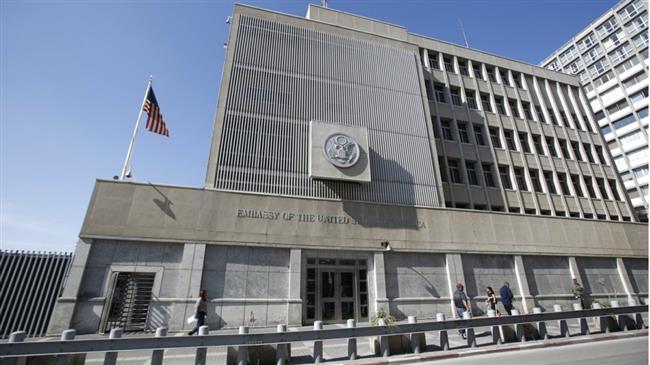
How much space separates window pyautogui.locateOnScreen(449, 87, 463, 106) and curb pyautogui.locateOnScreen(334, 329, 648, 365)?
67.1ft

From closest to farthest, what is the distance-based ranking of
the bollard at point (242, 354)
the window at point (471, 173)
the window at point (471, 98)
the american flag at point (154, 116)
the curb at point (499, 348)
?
the bollard at point (242, 354) < the curb at point (499, 348) < the american flag at point (154, 116) < the window at point (471, 173) < the window at point (471, 98)

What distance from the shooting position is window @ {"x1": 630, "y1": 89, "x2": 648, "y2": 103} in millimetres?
47025

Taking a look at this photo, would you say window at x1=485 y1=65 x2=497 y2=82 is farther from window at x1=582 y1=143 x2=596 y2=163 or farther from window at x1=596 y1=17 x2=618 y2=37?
window at x1=596 y1=17 x2=618 y2=37

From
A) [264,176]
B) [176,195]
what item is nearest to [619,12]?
[264,176]

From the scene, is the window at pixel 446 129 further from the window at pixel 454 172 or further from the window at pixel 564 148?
the window at pixel 564 148

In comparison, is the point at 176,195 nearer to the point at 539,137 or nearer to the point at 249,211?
the point at 249,211

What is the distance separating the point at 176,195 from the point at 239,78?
28.3 feet

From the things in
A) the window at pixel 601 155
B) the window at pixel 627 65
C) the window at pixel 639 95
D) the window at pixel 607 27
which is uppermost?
the window at pixel 607 27

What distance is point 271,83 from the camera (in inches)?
755

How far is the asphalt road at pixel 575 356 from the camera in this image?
7.50 m

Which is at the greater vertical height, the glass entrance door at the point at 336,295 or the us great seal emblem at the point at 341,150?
the us great seal emblem at the point at 341,150

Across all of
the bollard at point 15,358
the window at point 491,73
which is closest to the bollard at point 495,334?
the bollard at point 15,358

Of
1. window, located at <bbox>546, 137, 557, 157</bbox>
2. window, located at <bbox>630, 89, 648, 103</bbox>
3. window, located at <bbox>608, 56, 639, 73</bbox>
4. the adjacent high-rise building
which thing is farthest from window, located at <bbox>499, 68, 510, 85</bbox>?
window, located at <bbox>608, 56, 639, 73</bbox>

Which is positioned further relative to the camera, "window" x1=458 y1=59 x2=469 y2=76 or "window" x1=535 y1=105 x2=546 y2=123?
"window" x1=535 y1=105 x2=546 y2=123
